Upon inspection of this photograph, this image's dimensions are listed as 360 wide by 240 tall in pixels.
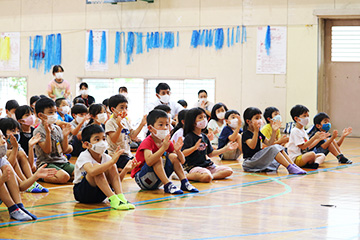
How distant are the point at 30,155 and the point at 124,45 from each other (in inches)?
311

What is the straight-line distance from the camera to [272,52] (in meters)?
11.3

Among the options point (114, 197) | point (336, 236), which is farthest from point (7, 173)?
point (336, 236)

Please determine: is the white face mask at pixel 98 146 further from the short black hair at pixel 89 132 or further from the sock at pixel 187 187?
the sock at pixel 187 187

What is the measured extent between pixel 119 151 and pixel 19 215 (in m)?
0.83

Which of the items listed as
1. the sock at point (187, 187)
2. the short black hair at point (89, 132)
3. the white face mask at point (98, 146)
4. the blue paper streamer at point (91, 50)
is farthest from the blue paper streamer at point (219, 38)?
the white face mask at point (98, 146)

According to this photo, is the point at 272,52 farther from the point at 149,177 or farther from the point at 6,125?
the point at 6,125

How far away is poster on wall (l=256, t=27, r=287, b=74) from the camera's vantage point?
1123cm

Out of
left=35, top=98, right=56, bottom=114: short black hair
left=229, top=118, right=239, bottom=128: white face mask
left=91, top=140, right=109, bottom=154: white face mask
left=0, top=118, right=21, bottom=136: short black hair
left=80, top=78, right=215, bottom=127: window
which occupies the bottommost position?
left=91, top=140, right=109, bottom=154: white face mask

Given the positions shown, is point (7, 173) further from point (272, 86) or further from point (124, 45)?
point (124, 45)

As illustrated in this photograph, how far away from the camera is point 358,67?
36.7ft

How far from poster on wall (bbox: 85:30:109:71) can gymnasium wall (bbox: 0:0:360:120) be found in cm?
12

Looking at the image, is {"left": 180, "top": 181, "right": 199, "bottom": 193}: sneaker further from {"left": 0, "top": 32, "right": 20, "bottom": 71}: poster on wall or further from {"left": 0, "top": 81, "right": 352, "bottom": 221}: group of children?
{"left": 0, "top": 32, "right": 20, "bottom": 71}: poster on wall

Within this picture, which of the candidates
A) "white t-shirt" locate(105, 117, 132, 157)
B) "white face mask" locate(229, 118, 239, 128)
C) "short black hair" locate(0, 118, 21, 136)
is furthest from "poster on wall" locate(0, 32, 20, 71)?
"short black hair" locate(0, 118, 21, 136)

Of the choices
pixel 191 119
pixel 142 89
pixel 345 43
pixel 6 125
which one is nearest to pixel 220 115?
pixel 191 119
